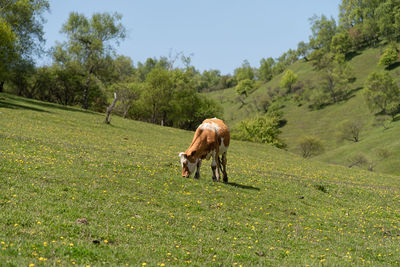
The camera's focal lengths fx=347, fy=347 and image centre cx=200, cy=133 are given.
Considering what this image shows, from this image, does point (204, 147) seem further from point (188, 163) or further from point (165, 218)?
point (165, 218)

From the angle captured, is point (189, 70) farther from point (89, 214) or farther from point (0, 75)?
point (89, 214)

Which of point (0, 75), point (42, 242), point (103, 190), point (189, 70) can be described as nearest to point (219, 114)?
point (189, 70)

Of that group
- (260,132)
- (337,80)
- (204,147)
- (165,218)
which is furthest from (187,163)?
(337,80)

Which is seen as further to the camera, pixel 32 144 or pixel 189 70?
pixel 189 70

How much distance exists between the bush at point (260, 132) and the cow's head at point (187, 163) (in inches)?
3062

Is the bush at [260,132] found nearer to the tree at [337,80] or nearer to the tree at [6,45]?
the tree at [6,45]

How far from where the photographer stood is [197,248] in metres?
11.3

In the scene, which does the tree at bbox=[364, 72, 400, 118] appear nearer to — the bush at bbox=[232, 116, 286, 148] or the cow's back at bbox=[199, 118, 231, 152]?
the bush at bbox=[232, 116, 286, 148]

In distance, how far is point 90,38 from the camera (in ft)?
262

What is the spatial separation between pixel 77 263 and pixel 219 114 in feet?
320

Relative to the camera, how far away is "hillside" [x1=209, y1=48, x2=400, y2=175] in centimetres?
10575

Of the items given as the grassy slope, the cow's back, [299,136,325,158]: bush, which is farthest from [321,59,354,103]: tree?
the cow's back

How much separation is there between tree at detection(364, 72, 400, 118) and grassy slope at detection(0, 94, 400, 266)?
119 m

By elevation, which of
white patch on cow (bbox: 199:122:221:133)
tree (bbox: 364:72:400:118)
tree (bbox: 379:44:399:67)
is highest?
tree (bbox: 379:44:399:67)
